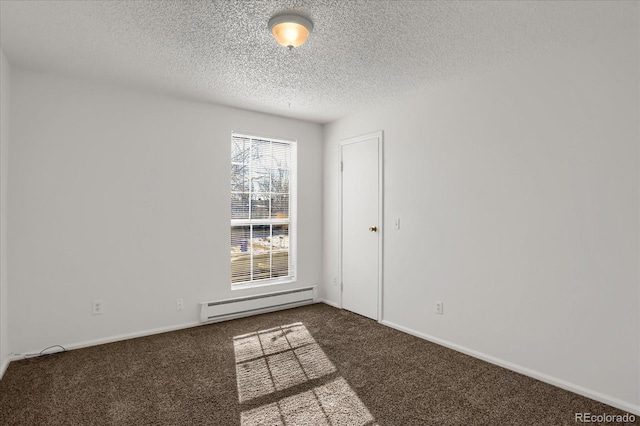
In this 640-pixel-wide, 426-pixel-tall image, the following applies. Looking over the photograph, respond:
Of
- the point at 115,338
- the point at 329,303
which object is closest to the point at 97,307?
the point at 115,338

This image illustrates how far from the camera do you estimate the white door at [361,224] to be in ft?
13.5

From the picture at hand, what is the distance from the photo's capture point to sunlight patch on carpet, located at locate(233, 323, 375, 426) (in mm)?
2164

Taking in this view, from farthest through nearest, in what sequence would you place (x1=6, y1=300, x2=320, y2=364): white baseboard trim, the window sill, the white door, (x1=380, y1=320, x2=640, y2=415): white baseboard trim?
the window sill → the white door → (x1=6, y1=300, x2=320, y2=364): white baseboard trim → (x1=380, y1=320, x2=640, y2=415): white baseboard trim

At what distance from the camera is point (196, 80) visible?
3264 mm

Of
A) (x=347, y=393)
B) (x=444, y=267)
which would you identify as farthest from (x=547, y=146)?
(x=347, y=393)

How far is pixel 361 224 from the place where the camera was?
4332mm

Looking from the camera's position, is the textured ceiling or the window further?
the window

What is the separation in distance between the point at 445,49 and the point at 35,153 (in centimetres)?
352

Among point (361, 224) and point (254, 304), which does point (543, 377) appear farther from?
point (254, 304)

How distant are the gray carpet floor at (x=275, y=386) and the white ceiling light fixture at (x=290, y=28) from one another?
2380 millimetres

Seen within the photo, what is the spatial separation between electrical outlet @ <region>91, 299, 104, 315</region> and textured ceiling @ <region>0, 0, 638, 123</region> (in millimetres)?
2083

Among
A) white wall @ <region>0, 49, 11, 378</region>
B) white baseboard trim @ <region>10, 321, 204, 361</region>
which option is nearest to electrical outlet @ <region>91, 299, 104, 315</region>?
white baseboard trim @ <region>10, 321, 204, 361</region>

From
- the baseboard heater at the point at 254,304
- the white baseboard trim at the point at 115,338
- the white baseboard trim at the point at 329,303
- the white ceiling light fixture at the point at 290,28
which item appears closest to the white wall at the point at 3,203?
the white baseboard trim at the point at 115,338

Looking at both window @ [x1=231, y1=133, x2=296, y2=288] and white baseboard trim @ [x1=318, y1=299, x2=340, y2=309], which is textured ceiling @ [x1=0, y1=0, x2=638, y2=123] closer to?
window @ [x1=231, y1=133, x2=296, y2=288]
